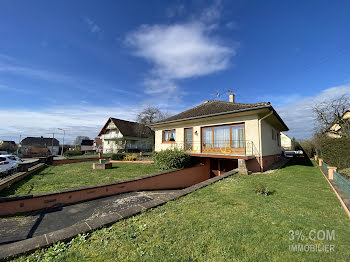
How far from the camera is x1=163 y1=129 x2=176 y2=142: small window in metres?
16.5

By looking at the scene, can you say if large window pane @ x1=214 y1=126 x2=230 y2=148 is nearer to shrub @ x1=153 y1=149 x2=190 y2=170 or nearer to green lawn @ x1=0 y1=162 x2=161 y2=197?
shrub @ x1=153 y1=149 x2=190 y2=170

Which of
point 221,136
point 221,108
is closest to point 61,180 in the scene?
point 221,136

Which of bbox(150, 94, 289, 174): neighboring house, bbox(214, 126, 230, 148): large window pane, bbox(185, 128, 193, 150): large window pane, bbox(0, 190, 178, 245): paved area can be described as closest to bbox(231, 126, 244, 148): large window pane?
bbox(150, 94, 289, 174): neighboring house

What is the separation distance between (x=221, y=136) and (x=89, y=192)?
959 cm

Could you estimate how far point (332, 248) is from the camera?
279 cm

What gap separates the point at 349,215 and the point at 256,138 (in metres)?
7.19

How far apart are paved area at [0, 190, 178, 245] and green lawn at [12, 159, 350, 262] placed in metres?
1.90

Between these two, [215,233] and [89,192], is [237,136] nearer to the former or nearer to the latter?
[215,233]

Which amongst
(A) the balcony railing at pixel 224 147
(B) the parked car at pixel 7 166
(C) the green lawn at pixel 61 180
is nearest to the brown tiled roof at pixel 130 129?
(A) the balcony railing at pixel 224 147

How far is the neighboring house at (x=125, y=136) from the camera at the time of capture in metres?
36.8

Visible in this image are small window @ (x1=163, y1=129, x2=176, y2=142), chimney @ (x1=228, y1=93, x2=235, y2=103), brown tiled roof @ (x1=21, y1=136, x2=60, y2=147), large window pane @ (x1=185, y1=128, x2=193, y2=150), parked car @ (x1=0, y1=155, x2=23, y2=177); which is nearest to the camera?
parked car @ (x1=0, y1=155, x2=23, y2=177)

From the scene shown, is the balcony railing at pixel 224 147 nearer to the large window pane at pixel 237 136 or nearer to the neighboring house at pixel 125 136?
the large window pane at pixel 237 136

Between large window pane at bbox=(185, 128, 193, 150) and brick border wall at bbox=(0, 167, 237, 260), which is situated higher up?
large window pane at bbox=(185, 128, 193, 150)

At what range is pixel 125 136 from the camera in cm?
3669
